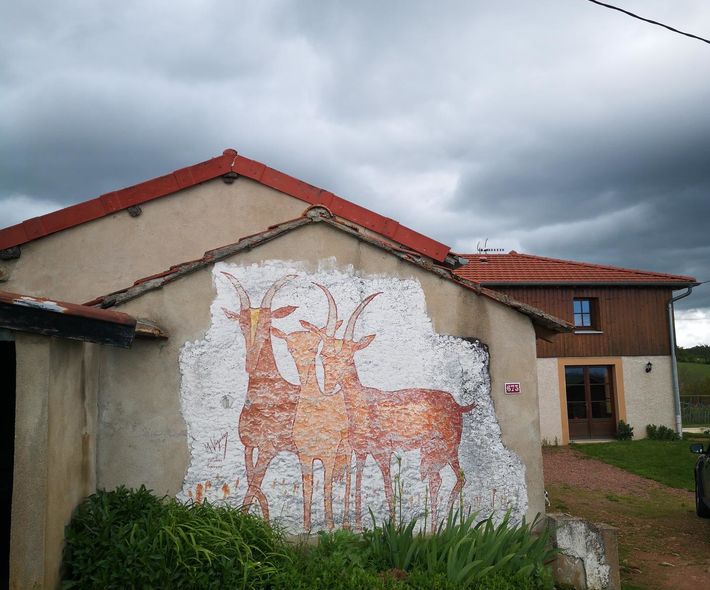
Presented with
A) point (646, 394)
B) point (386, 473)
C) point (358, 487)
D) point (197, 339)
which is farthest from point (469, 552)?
point (646, 394)

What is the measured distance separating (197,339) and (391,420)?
2.27 m

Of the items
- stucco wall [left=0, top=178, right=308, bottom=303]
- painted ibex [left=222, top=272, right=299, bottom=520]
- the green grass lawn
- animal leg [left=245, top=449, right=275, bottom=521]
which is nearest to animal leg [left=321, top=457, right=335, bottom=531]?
painted ibex [left=222, top=272, right=299, bottom=520]

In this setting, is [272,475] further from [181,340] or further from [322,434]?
[181,340]

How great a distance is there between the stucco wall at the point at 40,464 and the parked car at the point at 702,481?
29.9 feet

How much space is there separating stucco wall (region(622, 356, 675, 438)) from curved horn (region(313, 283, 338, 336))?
15.9m

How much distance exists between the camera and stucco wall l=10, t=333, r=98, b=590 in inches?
182

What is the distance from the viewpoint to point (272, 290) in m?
6.55

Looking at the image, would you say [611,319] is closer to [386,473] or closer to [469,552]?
[386,473]

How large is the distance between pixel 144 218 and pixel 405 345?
468 cm

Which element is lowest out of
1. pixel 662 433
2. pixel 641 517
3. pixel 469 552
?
pixel 641 517

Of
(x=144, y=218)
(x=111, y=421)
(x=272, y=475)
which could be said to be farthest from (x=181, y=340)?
(x=144, y=218)

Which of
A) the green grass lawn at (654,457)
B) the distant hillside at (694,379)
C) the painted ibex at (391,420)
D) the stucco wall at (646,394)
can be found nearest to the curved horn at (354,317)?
the painted ibex at (391,420)

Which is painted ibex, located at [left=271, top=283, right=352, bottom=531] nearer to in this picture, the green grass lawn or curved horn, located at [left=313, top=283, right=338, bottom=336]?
curved horn, located at [left=313, top=283, right=338, bottom=336]

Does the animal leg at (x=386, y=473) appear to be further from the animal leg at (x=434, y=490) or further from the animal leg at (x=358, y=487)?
the animal leg at (x=434, y=490)
